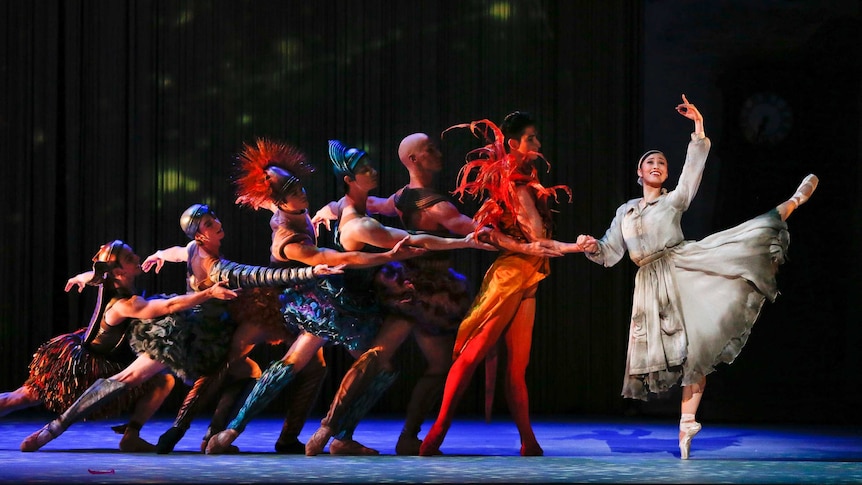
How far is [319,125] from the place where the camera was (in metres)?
8.36

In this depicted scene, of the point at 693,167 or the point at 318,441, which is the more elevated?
the point at 693,167

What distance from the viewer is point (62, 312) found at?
28.2 feet

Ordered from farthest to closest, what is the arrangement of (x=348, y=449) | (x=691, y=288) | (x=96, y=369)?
(x=96, y=369)
(x=348, y=449)
(x=691, y=288)

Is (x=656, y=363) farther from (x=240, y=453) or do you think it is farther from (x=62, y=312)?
(x=62, y=312)

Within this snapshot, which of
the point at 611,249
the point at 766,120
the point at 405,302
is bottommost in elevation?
the point at 405,302

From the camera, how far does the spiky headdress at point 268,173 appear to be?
583 cm

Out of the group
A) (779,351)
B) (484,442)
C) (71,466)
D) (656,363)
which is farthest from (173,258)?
(779,351)

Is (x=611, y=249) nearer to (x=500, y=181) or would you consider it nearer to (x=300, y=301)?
(x=500, y=181)

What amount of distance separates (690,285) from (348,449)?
172cm

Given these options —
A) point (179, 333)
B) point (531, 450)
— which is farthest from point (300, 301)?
point (531, 450)

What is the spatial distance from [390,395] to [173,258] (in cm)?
247

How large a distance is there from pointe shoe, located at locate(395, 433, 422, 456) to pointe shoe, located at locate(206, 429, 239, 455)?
75 centimetres

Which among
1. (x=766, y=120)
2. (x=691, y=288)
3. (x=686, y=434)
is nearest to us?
(x=686, y=434)

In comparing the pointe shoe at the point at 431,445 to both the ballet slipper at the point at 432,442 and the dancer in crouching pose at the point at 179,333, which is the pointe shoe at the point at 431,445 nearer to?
the ballet slipper at the point at 432,442
